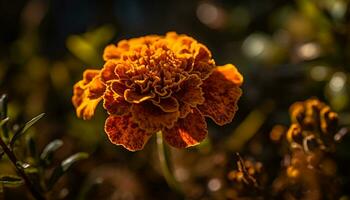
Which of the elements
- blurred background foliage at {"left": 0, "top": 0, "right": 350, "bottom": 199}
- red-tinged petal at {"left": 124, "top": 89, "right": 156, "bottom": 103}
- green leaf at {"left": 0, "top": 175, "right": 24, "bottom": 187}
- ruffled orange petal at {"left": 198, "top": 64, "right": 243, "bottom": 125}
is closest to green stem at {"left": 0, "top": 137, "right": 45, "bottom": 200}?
green leaf at {"left": 0, "top": 175, "right": 24, "bottom": 187}

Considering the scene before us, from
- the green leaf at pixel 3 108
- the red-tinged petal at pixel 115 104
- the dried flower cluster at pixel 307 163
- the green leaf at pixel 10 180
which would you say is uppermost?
the red-tinged petal at pixel 115 104

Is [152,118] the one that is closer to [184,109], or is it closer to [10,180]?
[184,109]

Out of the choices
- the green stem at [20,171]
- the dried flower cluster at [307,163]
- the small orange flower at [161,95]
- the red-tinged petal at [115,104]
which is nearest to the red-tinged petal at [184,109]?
the small orange flower at [161,95]

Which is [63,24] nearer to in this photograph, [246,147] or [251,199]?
[246,147]

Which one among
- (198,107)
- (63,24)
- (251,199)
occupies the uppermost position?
(198,107)

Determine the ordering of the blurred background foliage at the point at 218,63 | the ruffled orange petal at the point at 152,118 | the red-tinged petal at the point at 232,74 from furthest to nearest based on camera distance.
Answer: the blurred background foliage at the point at 218,63, the red-tinged petal at the point at 232,74, the ruffled orange petal at the point at 152,118

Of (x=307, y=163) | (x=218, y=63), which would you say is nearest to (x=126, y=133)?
(x=307, y=163)

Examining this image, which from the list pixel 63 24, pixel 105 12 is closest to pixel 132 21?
pixel 105 12

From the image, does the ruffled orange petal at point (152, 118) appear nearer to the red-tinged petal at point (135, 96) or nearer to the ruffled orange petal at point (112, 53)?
the red-tinged petal at point (135, 96)
